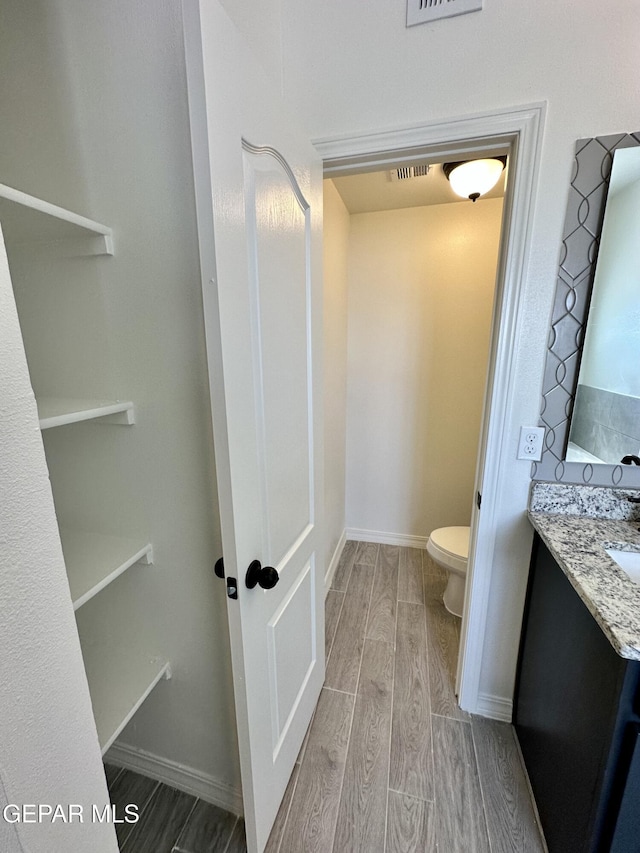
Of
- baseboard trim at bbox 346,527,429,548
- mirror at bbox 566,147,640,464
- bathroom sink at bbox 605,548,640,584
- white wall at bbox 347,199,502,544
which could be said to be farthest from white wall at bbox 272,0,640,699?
baseboard trim at bbox 346,527,429,548

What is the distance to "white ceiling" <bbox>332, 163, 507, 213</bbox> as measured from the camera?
1.87 m

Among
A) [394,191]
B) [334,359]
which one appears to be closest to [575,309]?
[334,359]

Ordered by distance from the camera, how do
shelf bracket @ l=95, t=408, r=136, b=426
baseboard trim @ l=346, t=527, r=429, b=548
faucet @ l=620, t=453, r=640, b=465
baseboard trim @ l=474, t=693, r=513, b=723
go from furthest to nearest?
baseboard trim @ l=346, t=527, r=429, b=548, baseboard trim @ l=474, t=693, r=513, b=723, faucet @ l=620, t=453, r=640, b=465, shelf bracket @ l=95, t=408, r=136, b=426

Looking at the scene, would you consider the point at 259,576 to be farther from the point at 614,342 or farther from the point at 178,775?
the point at 614,342

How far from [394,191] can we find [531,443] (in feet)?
5.36

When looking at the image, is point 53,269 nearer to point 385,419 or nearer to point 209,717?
point 209,717

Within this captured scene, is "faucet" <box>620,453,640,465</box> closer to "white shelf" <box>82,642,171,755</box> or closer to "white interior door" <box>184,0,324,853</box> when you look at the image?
"white interior door" <box>184,0,324,853</box>

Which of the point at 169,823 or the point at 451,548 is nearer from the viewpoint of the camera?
the point at 169,823

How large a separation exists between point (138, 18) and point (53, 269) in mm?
570

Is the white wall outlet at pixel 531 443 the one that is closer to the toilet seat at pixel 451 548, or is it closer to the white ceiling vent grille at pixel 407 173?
the toilet seat at pixel 451 548

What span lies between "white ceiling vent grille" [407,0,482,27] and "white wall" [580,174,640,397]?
67 centimetres

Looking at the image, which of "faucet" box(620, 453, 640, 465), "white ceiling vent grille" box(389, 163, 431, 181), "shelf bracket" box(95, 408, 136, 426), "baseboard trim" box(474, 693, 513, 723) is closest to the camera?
"shelf bracket" box(95, 408, 136, 426)

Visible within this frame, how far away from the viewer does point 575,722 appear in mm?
919

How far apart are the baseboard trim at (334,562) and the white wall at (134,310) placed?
1.12m
